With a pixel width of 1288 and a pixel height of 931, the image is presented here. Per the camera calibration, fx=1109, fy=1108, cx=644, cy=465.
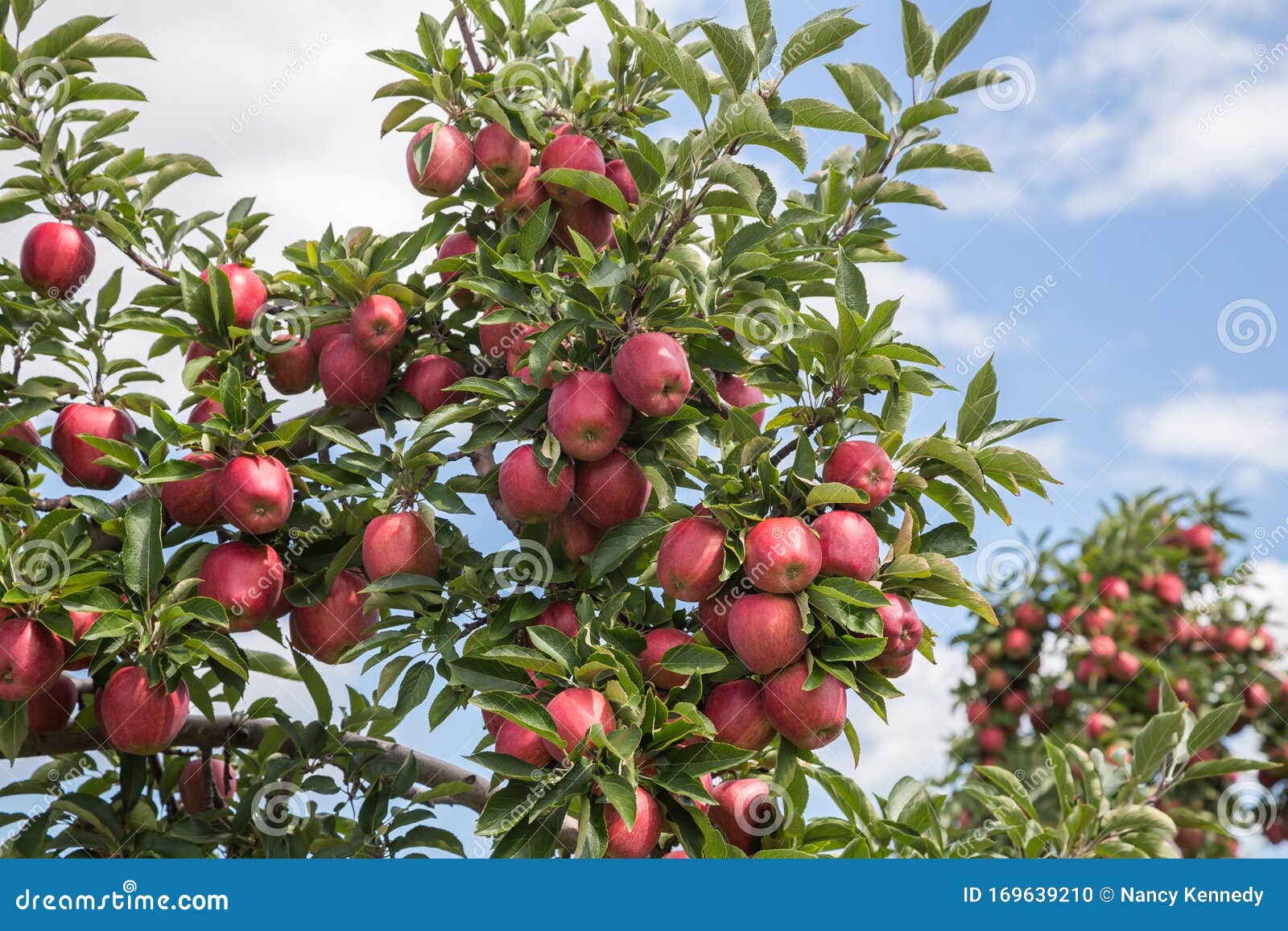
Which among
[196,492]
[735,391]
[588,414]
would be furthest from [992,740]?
[196,492]

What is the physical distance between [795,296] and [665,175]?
31 cm

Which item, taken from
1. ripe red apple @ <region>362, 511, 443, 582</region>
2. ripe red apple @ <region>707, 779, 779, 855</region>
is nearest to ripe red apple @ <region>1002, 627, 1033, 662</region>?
ripe red apple @ <region>707, 779, 779, 855</region>

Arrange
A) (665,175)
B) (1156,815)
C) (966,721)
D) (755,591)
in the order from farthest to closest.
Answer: (966,721)
(1156,815)
(665,175)
(755,591)

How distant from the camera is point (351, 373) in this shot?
221 cm

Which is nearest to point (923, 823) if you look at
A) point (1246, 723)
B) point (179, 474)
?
point (179, 474)

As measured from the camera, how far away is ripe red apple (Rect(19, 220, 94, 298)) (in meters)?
2.44

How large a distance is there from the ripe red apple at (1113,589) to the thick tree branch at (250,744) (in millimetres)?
3853

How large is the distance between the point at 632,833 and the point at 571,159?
49.4 inches

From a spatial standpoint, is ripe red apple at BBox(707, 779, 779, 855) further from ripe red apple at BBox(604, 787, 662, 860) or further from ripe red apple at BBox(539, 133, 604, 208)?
ripe red apple at BBox(539, 133, 604, 208)

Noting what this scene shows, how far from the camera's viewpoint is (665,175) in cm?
189

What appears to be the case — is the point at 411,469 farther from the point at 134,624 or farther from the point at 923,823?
the point at 923,823

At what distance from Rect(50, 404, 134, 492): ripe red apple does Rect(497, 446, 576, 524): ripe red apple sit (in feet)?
3.29

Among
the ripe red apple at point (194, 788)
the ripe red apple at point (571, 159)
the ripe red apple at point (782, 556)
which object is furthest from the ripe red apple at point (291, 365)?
the ripe red apple at point (782, 556)

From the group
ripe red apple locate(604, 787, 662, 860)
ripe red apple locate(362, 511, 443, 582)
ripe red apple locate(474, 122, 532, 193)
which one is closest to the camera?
ripe red apple locate(604, 787, 662, 860)
